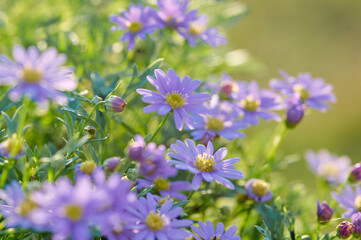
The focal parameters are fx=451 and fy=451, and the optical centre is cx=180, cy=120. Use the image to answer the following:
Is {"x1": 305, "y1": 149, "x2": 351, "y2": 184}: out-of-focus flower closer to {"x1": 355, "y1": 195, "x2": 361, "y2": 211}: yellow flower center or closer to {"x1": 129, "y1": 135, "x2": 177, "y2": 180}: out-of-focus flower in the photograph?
{"x1": 355, "y1": 195, "x2": 361, "y2": 211}: yellow flower center

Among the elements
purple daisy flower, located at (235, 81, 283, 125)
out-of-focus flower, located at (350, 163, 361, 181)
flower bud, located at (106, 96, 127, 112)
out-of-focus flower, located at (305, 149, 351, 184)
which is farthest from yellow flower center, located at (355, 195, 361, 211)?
flower bud, located at (106, 96, 127, 112)

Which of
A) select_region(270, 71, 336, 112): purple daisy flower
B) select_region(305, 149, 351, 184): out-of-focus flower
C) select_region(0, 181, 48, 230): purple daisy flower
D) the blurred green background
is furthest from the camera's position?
the blurred green background

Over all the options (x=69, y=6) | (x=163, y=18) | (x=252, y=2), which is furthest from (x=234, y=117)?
(x=252, y=2)

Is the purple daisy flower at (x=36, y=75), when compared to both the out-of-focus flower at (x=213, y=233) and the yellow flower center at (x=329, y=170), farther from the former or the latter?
the yellow flower center at (x=329, y=170)

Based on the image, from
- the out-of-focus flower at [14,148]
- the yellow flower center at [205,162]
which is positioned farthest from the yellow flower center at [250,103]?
the out-of-focus flower at [14,148]

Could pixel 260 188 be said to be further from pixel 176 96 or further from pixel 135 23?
pixel 135 23

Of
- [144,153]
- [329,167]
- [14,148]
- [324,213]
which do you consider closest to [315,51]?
[329,167]

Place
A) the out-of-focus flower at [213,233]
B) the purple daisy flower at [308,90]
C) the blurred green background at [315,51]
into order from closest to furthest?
the out-of-focus flower at [213,233]
the purple daisy flower at [308,90]
the blurred green background at [315,51]
